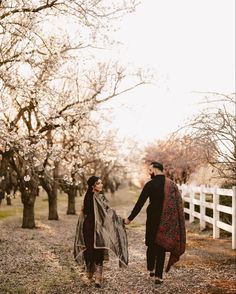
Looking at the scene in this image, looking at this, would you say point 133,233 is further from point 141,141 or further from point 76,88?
point 141,141

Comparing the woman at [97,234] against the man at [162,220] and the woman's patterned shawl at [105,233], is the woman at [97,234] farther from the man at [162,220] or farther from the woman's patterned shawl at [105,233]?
the man at [162,220]

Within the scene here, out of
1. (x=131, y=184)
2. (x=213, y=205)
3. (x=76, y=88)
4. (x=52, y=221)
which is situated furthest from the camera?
(x=131, y=184)

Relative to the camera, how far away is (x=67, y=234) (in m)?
16.2

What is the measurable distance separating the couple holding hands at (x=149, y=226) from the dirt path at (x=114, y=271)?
345 millimetres

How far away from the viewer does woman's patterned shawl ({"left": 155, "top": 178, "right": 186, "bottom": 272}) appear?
748 cm

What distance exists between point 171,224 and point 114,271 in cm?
186

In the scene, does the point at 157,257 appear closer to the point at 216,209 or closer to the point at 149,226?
the point at 149,226

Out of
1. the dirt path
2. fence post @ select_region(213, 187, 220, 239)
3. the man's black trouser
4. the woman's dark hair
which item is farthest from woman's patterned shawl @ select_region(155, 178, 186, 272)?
fence post @ select_region(213, 187, 220, 239)

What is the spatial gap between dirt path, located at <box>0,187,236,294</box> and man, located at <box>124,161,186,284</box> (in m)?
0.52

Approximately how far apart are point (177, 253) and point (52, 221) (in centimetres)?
1476

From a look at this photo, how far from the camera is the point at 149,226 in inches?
301

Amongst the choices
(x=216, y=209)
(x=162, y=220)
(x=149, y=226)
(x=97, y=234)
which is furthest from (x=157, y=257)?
(x=216, y=209)

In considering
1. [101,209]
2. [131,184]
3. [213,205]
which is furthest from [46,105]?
[131,184]

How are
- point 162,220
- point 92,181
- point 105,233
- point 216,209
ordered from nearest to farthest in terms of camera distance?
point 162,220 < point 105,233 < point 92,181 < point 216,209
